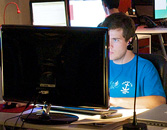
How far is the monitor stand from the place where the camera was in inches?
68.2

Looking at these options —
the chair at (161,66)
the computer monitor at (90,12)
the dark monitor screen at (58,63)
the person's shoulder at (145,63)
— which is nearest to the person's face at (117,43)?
the person's shoulder at (145,63)

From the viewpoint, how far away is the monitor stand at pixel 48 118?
1733 millimetres

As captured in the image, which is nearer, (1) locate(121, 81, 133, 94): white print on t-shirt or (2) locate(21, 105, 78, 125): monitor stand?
(2) locate(21, 105, 78, 125): monitor stand

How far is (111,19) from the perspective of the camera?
6.89ft

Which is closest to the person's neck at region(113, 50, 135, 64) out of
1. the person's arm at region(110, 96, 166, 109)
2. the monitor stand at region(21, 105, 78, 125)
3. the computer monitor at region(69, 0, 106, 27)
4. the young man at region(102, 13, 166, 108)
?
the young man at region(102, 13, 166, 108)

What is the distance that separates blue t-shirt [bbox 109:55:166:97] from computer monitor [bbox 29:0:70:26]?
5.70 ft

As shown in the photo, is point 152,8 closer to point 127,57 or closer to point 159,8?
point 159,8

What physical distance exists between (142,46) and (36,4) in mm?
1301

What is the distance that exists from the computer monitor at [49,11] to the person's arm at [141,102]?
77.9 inches

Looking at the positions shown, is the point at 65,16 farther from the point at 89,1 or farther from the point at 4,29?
the point at 4,29

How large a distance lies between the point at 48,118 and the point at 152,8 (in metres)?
3.65

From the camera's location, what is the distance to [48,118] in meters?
1.77

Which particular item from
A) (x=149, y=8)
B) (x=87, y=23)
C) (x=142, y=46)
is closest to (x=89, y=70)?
(x=87, y=23)

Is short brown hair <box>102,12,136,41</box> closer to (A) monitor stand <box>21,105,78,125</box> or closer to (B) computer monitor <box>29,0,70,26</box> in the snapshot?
(A) monitor stand <box>21,105,78,125</box>
